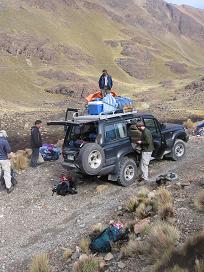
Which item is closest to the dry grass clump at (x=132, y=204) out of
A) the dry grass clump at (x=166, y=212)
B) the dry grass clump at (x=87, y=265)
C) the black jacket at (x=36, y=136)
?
the dry grass clump at (x=166, y=212)

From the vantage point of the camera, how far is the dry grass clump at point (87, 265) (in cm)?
834

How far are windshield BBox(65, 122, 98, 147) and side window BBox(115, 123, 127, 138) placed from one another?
2.34 ft

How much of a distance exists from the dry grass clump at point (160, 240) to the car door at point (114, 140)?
480 cm

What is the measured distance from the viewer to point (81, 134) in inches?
539

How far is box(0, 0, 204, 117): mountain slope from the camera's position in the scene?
76.8 metres

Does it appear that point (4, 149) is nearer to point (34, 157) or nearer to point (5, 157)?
point (5, 157)

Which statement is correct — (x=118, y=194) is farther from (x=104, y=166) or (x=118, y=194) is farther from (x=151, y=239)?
(x=151, y=239)

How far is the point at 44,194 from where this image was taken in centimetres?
1399

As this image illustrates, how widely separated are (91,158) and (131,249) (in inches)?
185

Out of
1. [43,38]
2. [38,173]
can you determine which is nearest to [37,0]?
[43,38]

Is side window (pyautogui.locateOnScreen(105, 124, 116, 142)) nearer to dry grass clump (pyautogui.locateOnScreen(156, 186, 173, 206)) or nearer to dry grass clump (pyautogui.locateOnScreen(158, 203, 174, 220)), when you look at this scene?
dry grass clump (pyautogui.locateOnScreen(156, 186, 173, 206))

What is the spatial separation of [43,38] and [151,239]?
9669 cm

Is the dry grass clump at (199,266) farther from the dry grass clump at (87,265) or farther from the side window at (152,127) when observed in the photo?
the side window at (152,127)

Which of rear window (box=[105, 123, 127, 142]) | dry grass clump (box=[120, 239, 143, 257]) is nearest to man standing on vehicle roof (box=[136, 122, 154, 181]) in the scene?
rear window (box=[105, 123, 127, 142])
